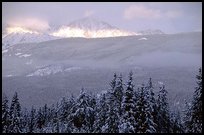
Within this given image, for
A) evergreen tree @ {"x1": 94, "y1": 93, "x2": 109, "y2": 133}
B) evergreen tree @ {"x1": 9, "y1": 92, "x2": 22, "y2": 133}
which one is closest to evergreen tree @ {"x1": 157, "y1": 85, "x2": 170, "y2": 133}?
evergreen tree @ {"x1": 94, "y1": 93, "x2": 109, "y2": 133}

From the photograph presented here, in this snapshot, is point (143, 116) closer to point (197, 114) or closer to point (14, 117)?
point (197, 114)

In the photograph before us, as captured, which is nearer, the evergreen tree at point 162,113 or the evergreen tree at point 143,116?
the evergreen tree at point 143,116

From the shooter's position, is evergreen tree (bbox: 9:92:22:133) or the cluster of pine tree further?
evergreen tree (bbox: 9:92:22:133)

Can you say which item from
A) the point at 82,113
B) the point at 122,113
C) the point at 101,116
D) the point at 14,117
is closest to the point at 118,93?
the point at 122,113

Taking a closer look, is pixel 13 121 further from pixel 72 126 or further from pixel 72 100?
pixel 72 100

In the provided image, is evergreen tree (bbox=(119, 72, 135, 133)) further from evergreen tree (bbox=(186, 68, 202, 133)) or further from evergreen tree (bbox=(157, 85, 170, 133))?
evergreen tree (bbox=(157, 85, 170, 133))

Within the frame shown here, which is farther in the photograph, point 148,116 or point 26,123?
point 26,123

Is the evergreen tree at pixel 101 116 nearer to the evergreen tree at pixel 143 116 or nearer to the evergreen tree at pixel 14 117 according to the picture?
the evergreen tree at pixel 143 116

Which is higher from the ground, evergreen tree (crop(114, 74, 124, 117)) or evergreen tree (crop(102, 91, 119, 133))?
evergreen tree (crop(114, 74, 124, 117))

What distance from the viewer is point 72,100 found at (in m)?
86.4

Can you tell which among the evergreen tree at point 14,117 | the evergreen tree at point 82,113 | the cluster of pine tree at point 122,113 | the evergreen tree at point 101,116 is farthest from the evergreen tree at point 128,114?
the evergreen tree at point 14,117

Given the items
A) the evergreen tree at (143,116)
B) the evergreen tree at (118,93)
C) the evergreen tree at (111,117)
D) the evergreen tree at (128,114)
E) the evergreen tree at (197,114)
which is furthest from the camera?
the evergreen tree at (197,114)

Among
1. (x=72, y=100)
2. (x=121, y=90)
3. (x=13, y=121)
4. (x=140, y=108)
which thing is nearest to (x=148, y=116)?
(x=140, y=108)

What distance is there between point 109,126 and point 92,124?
14.2 metres
